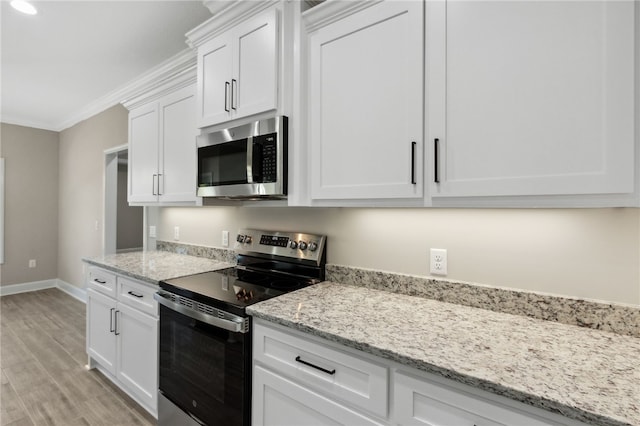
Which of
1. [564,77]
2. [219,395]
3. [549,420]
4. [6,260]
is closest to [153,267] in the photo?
[219,395]

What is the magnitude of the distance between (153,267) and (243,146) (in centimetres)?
115

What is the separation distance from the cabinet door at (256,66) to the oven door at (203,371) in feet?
3.76

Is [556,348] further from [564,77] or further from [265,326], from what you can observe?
[265,326]

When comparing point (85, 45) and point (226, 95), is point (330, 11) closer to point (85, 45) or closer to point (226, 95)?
point (226, 95)

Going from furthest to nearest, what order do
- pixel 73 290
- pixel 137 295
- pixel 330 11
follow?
pixel 73 290 → pixel 137 295 → pixel 330 11

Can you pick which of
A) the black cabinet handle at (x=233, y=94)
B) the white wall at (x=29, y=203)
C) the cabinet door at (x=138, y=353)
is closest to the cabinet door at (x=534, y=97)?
the black cabinet handle at (x=233, y=94)

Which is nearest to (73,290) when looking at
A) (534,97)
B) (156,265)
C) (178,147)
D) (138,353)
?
(156,265)

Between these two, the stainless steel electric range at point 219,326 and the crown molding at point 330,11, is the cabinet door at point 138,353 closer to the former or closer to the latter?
the stainless steel electric range at point 219,326

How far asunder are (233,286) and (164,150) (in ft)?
4.47

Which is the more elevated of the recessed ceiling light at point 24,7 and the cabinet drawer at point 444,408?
Answer: the recessed ceiling light at point 24,7

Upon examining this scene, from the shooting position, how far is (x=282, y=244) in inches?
79.6

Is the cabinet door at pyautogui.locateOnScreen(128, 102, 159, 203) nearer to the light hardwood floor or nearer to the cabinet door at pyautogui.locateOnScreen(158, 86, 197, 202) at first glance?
the cabinet door at pyautogui.locateOnScreen(158, 86, 197, 202)

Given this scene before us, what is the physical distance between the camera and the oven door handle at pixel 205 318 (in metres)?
1.38

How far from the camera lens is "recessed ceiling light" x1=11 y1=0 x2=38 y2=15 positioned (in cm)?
207
